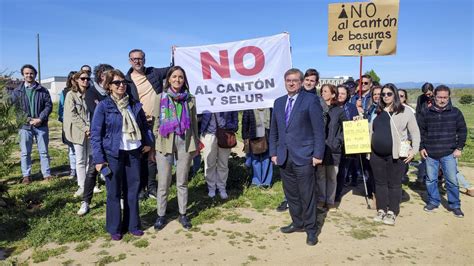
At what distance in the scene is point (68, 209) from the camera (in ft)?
18.3

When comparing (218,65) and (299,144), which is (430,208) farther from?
(218,65)

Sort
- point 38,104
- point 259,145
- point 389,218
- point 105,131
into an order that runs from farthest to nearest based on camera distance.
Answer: point 38,104, point 259,145, point 389,218, point 105,131

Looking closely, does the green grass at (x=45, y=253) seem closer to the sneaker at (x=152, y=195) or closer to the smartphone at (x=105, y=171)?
the smartphone at (x=105, y=171)

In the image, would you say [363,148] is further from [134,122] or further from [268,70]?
[134,122]

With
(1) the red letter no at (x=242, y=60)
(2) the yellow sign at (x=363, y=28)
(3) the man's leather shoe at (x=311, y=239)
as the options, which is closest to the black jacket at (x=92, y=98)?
(1) the red letter no at (x=242, y=60)

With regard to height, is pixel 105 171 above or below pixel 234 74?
below

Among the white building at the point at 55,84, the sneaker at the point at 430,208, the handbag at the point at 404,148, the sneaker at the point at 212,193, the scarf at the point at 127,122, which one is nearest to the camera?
the scarf at the point at 127,122

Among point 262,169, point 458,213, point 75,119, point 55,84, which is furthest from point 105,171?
point 55,84

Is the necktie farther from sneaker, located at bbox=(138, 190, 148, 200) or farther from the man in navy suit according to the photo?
sneaker, located at bbox=(138, 190, 148, 200)

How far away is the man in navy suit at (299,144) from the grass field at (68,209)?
1059 mm

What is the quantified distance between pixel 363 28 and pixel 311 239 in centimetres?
403

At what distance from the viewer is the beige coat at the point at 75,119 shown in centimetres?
616

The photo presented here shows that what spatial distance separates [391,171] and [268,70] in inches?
99.3

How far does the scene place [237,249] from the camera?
436 centimetres
